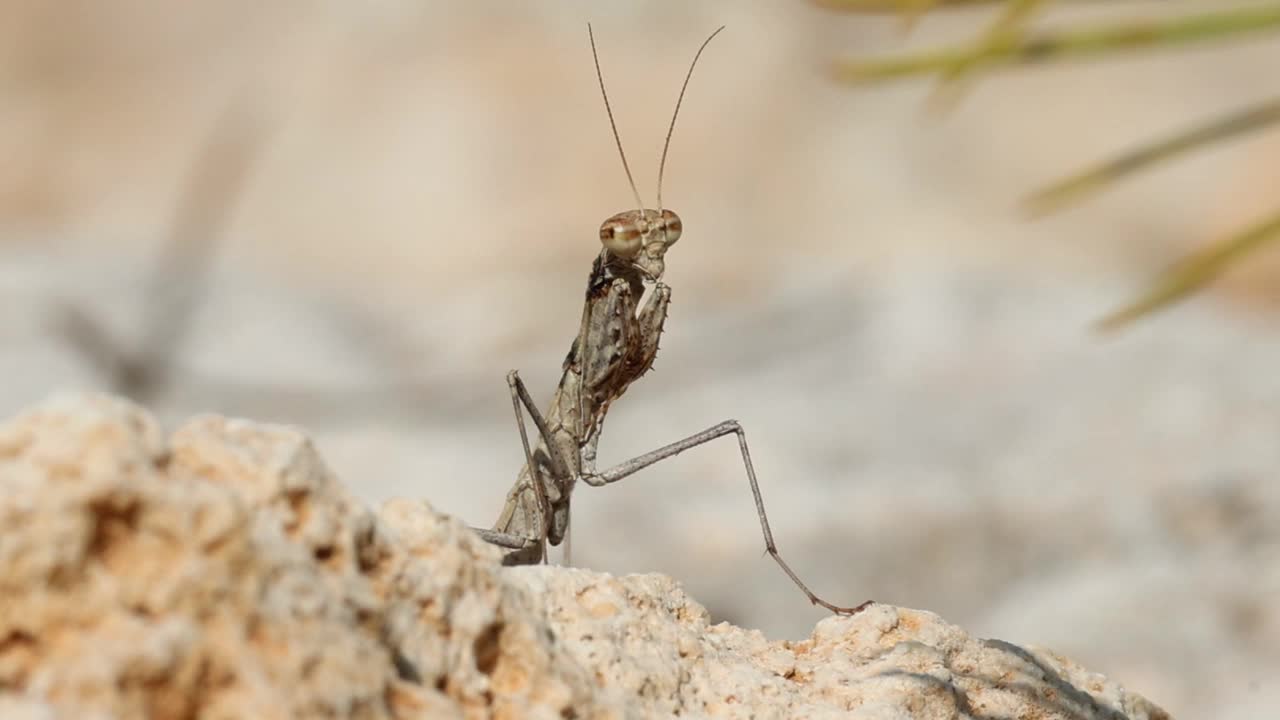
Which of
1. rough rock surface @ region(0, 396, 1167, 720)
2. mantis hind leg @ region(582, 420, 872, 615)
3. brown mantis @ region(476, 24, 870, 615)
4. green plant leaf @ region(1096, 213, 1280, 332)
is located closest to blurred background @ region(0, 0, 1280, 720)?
mantis hind leg @ region(582, 420, 872, 615)

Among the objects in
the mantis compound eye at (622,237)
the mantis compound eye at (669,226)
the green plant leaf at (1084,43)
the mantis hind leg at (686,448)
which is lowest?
the green plant leaf at (1084,43)

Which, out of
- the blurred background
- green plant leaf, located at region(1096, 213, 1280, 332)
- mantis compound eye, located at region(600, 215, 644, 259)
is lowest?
green plant leaf, located at region(1096, 213, 1280, 332)

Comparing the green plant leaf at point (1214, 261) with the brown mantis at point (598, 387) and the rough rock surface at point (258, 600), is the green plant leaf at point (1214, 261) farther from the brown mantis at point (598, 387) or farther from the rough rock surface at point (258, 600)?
the brown mantis at point (598, 387)

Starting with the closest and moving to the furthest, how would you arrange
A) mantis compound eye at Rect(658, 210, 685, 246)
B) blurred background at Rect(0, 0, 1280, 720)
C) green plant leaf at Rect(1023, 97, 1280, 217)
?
green plant leaf at Rect(1023, 97, 1280, 217), mantis compound eye at Rect(658, 210, 685, 246), blurred background at Rect(0, 0, 1280, 720)

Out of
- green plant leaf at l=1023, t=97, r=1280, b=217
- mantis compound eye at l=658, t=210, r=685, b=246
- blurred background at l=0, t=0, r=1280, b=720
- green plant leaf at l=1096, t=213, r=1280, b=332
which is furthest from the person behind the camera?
blurred background at l=0, t=0, r=1280, b=720

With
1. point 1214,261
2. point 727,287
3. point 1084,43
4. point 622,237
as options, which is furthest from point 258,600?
point 727,287

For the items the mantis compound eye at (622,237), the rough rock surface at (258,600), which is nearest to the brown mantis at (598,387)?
the mantis compound eye at (622,237)

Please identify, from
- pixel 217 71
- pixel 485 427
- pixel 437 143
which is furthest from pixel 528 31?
pixel 485 427

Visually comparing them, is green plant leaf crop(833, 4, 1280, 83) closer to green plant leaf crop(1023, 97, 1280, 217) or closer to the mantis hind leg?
green plant leaf crop(1023, 97, 1280, 217)
